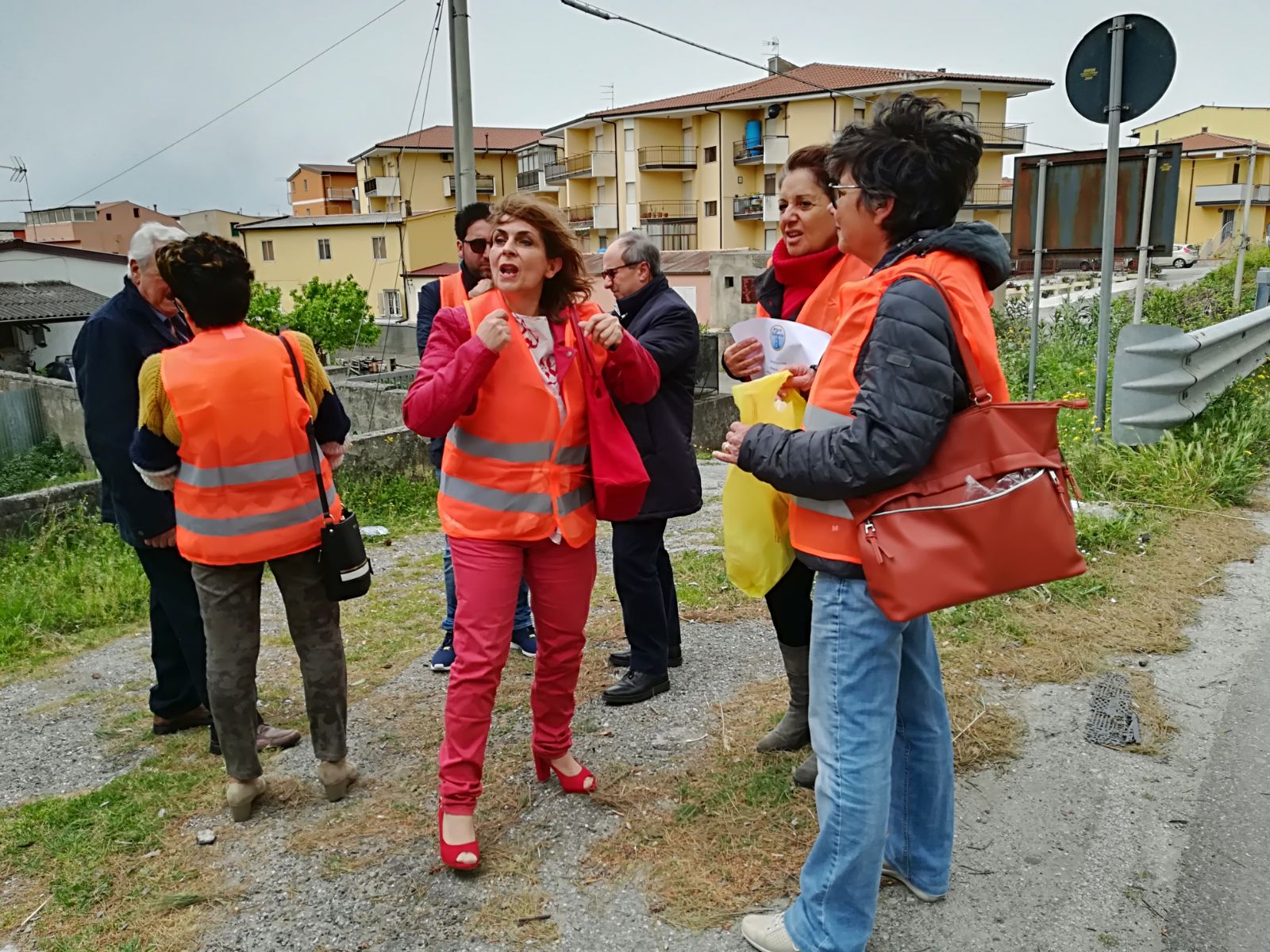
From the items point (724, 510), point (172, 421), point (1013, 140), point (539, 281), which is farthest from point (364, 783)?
point (1013, 140)

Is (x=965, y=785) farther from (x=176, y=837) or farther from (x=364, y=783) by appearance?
(x=176, y=837)

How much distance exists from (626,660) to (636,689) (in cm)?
40

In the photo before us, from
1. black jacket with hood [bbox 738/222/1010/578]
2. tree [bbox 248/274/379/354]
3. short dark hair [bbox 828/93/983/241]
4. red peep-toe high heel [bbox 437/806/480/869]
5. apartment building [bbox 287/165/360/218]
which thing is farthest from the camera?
apartment building [bbox 287/165/360/218]

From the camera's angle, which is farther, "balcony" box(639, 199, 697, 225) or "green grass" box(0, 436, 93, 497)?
"balcony" box(639, 199, 697, 225)

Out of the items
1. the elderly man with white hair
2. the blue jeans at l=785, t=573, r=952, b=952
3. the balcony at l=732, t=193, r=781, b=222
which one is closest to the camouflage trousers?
the elderly man with white hair

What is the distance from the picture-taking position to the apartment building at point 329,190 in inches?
2862

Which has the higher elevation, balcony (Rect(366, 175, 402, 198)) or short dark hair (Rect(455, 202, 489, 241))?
balcony (Rect(366, 175, 402, 198))

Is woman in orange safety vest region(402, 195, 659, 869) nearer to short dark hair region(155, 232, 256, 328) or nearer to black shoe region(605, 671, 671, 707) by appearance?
short dark hair region(155, 232, 256, 328)

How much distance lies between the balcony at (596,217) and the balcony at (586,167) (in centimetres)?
159

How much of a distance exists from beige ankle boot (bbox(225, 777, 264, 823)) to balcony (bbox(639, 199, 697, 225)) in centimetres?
4891

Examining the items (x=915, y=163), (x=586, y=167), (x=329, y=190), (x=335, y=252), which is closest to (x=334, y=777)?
(x=915, y=163)

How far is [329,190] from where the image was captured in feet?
238

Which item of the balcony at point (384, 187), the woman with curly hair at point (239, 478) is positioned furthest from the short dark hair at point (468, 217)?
the balcony at point (384, 187)

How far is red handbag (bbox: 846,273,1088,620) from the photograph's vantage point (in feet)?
6.94
